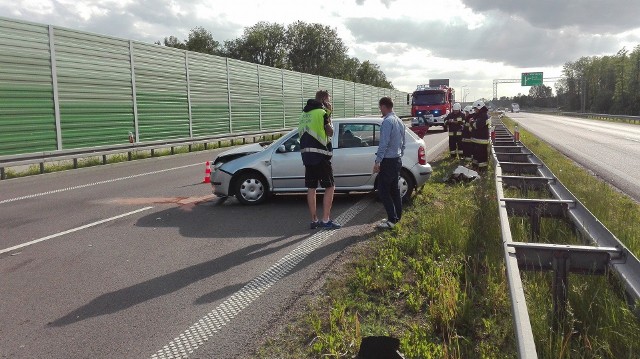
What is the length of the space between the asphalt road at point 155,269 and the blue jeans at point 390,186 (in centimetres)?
40

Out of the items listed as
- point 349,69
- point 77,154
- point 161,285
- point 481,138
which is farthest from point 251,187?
point 349,69

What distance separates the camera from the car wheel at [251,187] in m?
8.70

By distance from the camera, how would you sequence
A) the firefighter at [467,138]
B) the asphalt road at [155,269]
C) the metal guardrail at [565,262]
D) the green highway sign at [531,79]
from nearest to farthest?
the metal guardrail at [565,262] → the asphalt road at [155,269] → the firefighter at [467,138] → the green highway sign at [531,79]

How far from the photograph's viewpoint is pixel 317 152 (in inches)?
273

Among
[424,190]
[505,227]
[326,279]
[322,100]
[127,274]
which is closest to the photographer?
[505,227]

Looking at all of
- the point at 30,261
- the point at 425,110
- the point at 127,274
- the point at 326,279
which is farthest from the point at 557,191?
the point at 425,110

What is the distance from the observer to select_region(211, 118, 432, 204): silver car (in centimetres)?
860

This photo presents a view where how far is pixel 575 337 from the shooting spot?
3287 millimetres

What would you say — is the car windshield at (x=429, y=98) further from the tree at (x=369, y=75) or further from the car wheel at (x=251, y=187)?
the tree at (x=369, y=75)

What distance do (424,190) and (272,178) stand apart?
2.93 metres

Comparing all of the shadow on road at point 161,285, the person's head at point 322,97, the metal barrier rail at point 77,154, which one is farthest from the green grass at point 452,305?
the metal barrier rail at point 77,154

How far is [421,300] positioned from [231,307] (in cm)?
156

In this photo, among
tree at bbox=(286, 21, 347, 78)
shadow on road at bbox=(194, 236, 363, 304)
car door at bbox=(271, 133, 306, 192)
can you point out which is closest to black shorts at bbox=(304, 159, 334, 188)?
shadow on road at bbox=(194, 236, 363, 304)

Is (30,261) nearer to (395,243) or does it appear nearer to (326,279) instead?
(326,279)
